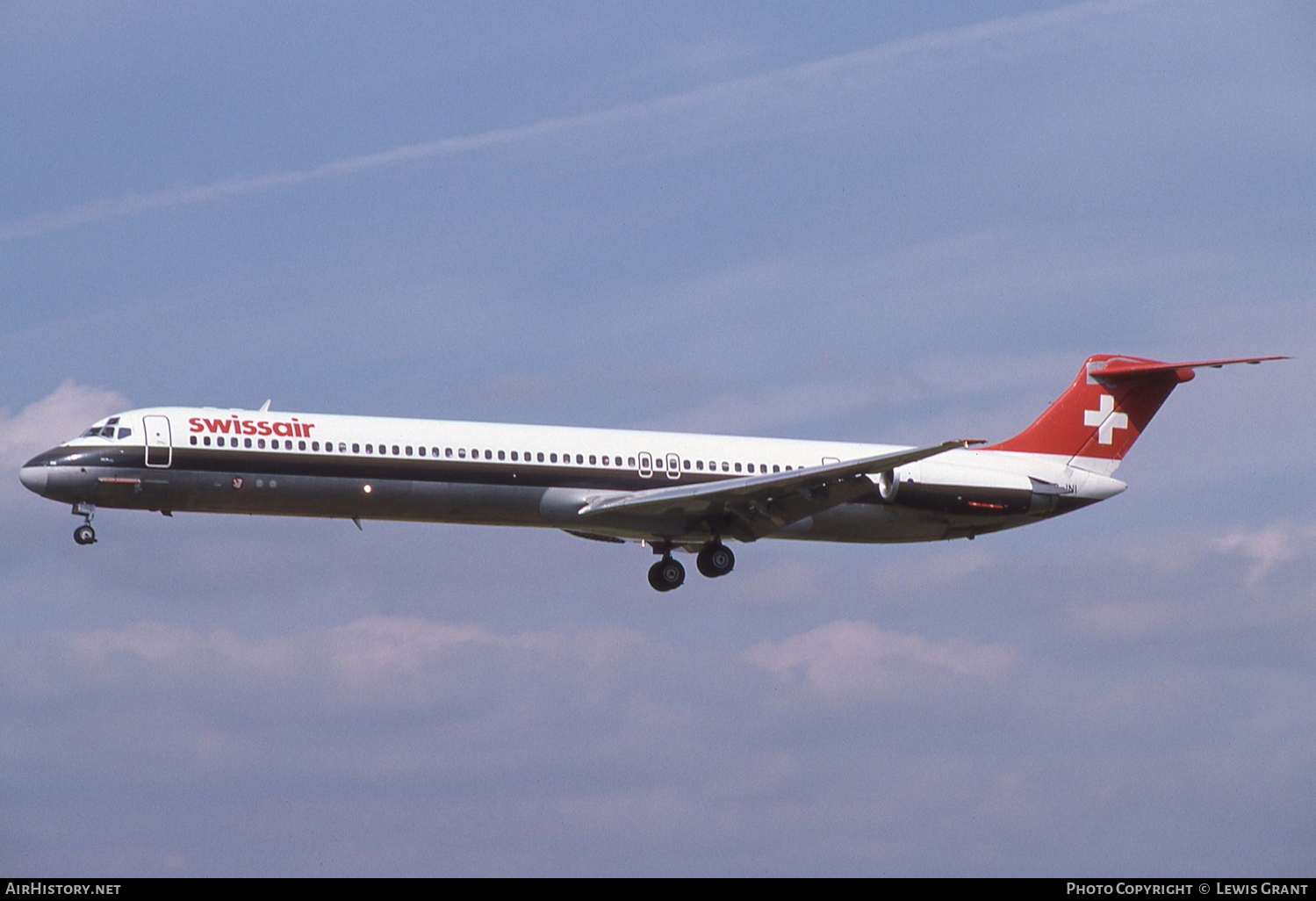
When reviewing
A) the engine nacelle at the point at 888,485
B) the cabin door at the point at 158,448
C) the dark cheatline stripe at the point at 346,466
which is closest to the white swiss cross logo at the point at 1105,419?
the engine nacelle at the point at 888,485

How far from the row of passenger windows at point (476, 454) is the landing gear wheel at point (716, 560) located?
2.04 m

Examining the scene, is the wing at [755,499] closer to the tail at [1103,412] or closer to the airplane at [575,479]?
the airplane at [575,479]

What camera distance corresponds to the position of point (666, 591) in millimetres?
49688

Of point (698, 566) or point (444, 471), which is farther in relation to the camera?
point (698, 566)

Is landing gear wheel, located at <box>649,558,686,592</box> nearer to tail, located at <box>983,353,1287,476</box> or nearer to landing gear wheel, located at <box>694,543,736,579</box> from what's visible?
landing gear wheel, located at <box>694,543,736,579</box>

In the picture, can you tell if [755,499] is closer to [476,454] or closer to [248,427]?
[476,454]

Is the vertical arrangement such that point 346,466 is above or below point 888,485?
below

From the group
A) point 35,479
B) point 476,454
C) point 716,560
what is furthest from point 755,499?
point 35,479

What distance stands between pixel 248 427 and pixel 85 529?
448cm

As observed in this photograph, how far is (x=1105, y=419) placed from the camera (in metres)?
53.4

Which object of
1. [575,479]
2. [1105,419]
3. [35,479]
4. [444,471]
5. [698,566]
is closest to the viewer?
[35,479]
